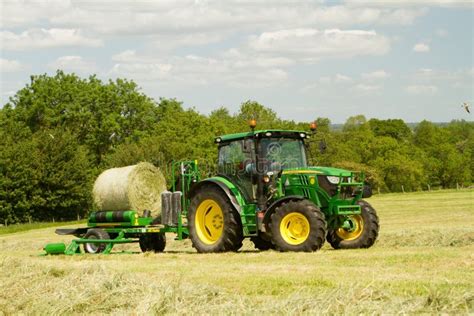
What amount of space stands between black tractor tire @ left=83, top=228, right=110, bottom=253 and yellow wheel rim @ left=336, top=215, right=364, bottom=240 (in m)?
5.04

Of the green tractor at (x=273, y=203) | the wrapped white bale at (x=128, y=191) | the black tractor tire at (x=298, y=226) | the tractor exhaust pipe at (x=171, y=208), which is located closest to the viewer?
the black tractor tire at (x=298, y=226)

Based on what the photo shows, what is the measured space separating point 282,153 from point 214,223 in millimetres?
1945

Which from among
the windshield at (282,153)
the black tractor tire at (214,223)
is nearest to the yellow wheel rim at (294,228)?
the black tractor tire at (214,223)

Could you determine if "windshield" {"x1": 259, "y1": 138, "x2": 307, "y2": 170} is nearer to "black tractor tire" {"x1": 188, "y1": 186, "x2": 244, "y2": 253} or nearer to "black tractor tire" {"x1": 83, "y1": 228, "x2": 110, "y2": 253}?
"black tractor tire" {"x1": 188, "y1": 186, "x2": 244, "y2": 253}

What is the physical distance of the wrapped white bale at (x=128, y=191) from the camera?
18.5m

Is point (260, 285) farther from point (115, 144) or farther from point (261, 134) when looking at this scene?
point (115, 144)

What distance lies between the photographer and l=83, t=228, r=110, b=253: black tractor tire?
58.6 ft

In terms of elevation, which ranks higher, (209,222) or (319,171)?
(319,171)

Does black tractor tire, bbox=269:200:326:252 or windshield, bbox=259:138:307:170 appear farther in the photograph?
windshield, bbox=259:138:307:170

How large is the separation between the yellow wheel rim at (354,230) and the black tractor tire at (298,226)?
1.36 meters

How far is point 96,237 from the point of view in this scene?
18.0 m

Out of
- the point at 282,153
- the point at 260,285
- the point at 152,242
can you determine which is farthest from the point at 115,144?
the point at 260,285

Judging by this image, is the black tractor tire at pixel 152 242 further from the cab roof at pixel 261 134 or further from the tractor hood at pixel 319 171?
the tractor hood at pixel 319 171

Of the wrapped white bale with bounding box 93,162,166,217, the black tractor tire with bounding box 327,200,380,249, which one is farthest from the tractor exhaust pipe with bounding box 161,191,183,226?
the black tractor tire with bounding box 327,200,380,249
